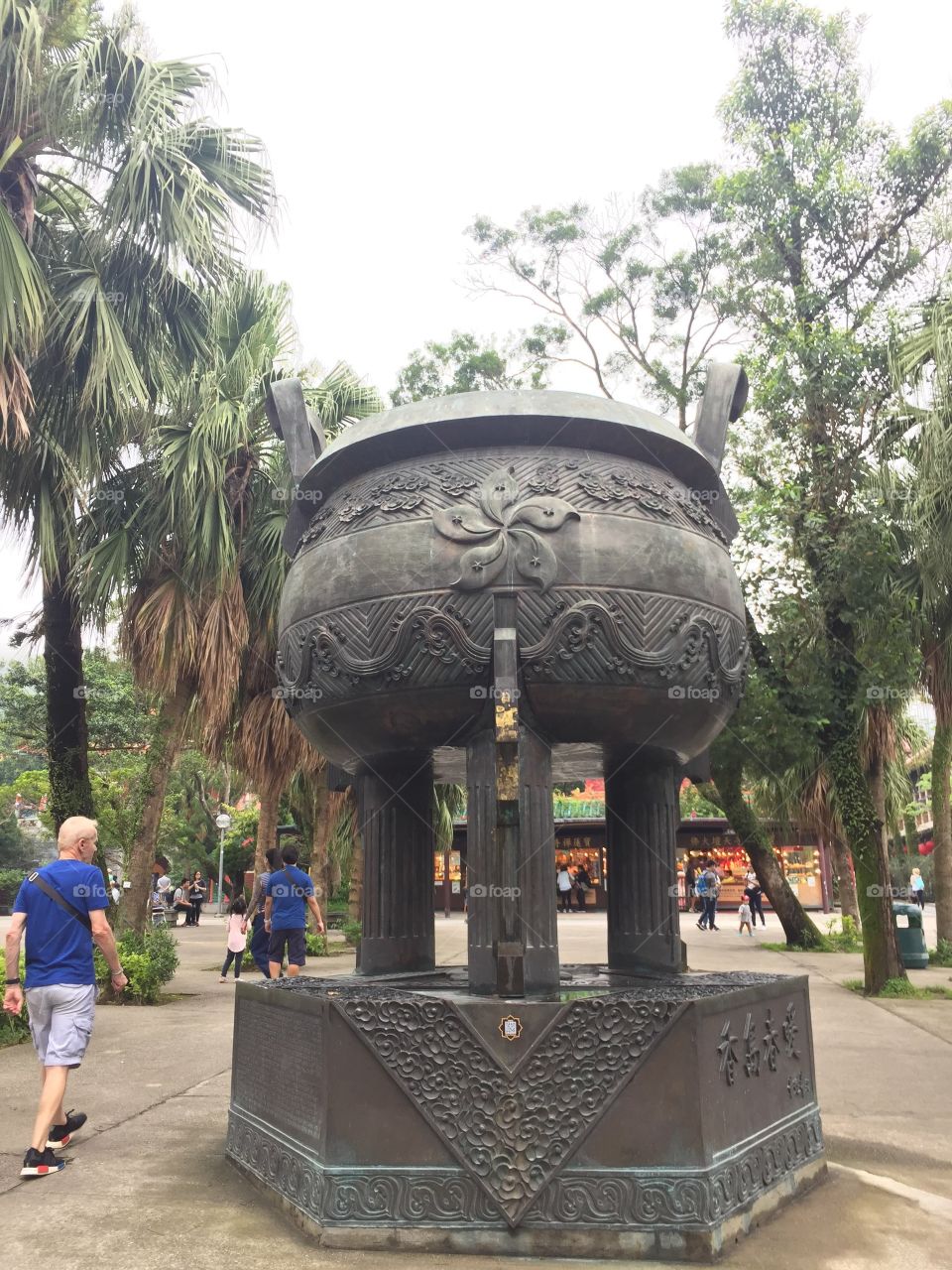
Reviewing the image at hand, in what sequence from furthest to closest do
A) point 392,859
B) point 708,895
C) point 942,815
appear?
point 708,895 → point 942,815 → point 392,859

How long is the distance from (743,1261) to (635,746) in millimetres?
1848

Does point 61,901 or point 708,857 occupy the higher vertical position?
point 61,901

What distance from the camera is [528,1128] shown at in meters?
3.13

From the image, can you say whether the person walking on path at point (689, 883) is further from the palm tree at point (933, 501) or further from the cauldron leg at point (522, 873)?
the cauldron leg at point (522, 873)

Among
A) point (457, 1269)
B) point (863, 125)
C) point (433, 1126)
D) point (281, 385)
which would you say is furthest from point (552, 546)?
point (863, 125)

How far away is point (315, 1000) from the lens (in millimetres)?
3398

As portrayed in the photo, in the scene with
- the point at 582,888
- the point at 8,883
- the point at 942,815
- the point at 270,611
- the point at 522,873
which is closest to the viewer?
the point at 522,873

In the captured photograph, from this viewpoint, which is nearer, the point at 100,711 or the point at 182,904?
the point at 100,711

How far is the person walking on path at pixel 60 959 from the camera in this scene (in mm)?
4066

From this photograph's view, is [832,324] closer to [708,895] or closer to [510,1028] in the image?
[510,1028]

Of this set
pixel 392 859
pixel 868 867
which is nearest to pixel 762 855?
pixel 868 867

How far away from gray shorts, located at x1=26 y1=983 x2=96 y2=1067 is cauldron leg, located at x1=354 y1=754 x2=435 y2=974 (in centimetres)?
124

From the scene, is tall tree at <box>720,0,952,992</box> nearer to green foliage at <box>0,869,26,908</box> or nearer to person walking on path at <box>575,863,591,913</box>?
Result: person walking on path at <box>575,863,591,913</box>

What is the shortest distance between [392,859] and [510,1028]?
1.49 meters
